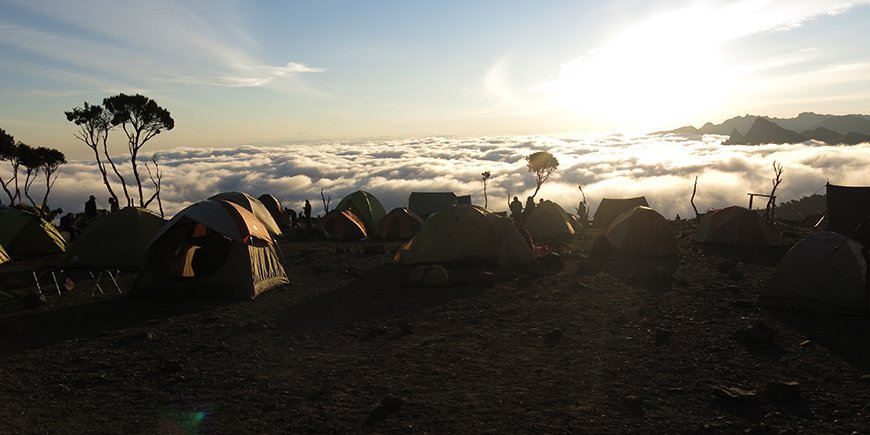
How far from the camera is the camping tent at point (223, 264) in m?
12.9

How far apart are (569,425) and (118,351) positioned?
7694 mm

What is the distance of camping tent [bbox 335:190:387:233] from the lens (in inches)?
1166

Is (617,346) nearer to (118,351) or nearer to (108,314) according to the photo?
(118,351)

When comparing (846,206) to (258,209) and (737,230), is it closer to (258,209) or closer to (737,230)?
(737,230)

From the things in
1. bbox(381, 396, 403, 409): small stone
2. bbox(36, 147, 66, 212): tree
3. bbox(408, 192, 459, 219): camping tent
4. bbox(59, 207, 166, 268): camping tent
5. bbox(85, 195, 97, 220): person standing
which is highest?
bbox(36, 147, 66, 212): tree

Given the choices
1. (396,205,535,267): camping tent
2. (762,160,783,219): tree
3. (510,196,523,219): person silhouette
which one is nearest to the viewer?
(396,205,535,267): camping tent

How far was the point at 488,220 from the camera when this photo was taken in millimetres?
17422

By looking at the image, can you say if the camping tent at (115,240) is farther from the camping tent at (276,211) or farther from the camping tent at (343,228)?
the camping tent at (276,211)

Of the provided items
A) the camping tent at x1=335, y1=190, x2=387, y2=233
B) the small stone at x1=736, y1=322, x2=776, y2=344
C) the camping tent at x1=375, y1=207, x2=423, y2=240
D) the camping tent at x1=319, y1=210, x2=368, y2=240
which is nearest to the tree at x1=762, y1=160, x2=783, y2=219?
the camping tent at x1=375, y1=207, x2=423, y2=240

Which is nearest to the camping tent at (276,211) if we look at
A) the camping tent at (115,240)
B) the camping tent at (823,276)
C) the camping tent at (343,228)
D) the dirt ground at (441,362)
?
the camping tent at (343,228)

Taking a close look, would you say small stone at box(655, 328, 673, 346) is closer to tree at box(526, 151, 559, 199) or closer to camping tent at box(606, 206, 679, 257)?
camping tent at box(606, 206, 679, 257)

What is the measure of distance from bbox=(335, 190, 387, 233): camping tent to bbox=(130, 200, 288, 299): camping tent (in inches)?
602

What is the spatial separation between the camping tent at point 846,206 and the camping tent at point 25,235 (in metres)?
28.5

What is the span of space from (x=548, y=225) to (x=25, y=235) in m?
21.3
